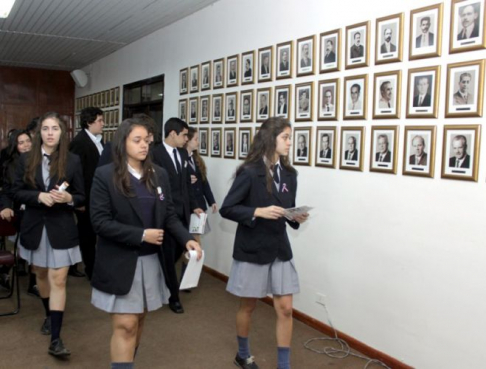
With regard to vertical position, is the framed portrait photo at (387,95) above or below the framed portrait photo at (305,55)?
below

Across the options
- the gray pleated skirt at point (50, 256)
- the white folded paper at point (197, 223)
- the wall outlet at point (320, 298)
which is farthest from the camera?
the white folded paper at point (197, 223)

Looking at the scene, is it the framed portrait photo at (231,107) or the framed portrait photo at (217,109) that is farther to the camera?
the framed portrait photo at (217,109)

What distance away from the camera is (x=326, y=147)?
3.95 metres

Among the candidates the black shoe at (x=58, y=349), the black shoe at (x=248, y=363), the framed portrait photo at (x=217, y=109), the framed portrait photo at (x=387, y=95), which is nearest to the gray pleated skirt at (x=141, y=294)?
the black shoe at (x=248, y=363)

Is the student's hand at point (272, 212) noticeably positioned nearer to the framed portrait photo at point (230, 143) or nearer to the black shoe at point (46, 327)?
the black shoe at point (46, 327)

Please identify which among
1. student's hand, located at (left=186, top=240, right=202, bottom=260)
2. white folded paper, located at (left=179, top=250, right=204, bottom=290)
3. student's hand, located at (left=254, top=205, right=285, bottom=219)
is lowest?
white folded paper, located at (left=179, top=250, right=204, bottom=290)

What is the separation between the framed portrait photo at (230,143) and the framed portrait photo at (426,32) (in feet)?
7.92

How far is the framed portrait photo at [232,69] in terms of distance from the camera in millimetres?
5168

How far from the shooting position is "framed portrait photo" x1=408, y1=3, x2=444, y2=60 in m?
3.02

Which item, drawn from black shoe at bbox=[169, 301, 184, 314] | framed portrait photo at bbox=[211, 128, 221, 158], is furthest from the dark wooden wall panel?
black shoe at bbox=[169, 301, 184, 314]

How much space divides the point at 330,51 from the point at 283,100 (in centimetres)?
71

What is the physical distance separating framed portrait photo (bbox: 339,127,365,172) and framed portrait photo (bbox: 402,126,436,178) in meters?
0.40

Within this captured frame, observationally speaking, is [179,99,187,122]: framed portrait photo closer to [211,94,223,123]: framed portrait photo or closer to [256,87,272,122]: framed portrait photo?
[211,94,223,123]: framed portrait photo

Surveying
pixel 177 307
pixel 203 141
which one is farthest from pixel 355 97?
pixel 203 141
